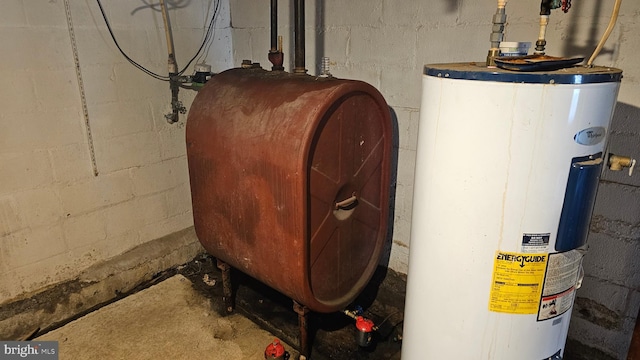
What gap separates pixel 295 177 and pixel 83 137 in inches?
45.5

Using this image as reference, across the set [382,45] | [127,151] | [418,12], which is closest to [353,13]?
[382,45]

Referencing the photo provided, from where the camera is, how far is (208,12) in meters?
2.28

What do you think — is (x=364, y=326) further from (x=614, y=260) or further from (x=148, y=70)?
(x=148, y=70)

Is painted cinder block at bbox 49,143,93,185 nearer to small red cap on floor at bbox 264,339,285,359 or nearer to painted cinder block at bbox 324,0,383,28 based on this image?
small red cap on floor at bbox 264,339,285,359

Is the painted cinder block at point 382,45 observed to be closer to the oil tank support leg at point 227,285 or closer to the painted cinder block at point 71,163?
the oil tank support leg at point 227,285

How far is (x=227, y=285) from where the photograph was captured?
1.94 m

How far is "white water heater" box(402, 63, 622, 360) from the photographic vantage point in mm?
930

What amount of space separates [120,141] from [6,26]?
64 centimetres

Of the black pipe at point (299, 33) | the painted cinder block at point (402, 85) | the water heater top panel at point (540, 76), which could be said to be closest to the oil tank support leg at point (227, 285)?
the black pipe at point (299, 33)

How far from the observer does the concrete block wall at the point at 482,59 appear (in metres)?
1.34

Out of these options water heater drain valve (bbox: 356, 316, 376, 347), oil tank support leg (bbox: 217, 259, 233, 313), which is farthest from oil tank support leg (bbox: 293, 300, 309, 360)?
oil tank support leg (bbox: 217, 259, 233, 313)

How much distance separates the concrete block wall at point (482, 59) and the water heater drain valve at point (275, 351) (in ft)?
2.35

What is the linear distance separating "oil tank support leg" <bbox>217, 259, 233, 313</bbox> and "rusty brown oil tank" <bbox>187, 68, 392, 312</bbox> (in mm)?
122

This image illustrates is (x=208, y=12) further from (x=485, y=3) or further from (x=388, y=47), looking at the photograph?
(x=485, y=3)
